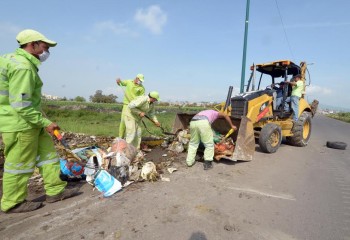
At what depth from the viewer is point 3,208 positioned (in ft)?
10.8

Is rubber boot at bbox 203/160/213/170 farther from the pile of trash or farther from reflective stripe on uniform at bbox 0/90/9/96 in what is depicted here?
reflective stripe on uniform at bbox 0/90/9/96

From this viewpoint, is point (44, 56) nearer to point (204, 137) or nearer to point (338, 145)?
point (204, 137)

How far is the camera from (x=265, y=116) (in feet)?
23.9

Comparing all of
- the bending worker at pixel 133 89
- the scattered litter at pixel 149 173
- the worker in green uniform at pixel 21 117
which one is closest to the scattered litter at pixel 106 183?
the scattered litter at pixel 149 173

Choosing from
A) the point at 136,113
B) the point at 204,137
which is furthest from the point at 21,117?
the point at 204,137

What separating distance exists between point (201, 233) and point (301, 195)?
2.04m

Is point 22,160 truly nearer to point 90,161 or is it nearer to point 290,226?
point 90,161

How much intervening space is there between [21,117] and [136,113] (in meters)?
3.21

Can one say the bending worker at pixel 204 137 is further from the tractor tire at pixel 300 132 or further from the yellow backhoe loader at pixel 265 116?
the tractor tire at pixel 300 132

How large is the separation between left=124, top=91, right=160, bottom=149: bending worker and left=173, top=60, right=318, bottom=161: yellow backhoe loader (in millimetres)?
1290

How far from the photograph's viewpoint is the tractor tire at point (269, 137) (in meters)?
6.51

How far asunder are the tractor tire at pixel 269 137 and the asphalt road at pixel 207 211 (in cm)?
146

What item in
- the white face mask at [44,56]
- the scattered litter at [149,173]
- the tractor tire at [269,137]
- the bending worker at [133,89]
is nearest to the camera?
the white face mask at [44,56]

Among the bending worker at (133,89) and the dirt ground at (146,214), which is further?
the bending worker at (133,89)
